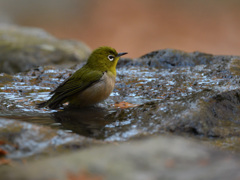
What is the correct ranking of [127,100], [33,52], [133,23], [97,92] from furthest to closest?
[133,23] → [33,52] → [127,100] → [97,92]

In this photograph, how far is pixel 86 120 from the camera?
11.9 feet

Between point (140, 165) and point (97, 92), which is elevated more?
point (97, 92)

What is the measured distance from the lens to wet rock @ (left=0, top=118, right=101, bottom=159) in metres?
2.37

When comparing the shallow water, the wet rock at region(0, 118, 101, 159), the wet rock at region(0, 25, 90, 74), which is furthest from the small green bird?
the wet rock at region(0, 25, 90, 74)

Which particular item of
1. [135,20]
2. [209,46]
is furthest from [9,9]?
[209,46]

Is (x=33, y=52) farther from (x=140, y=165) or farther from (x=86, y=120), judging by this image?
(x=140, y=165)

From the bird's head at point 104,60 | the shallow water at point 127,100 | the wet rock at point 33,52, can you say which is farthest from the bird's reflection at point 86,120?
the wet rock at point 33,52

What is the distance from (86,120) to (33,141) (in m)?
1.19

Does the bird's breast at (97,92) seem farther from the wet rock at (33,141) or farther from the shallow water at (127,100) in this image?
the wet rock at (33,141)

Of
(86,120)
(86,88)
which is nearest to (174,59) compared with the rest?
(86,88)

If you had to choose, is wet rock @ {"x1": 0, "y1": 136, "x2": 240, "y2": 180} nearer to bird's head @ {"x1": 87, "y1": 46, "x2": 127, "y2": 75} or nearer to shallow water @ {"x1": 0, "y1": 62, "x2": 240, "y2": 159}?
shallow water @ {"x1": 0, "y1": 62, "x2": 240, "y2": 159}

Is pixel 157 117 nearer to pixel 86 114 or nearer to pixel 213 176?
pixel 86 114

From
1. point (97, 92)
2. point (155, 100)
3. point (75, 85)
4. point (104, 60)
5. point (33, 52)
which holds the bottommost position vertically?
point (155, 100)

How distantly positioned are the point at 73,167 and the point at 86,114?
2.27m
